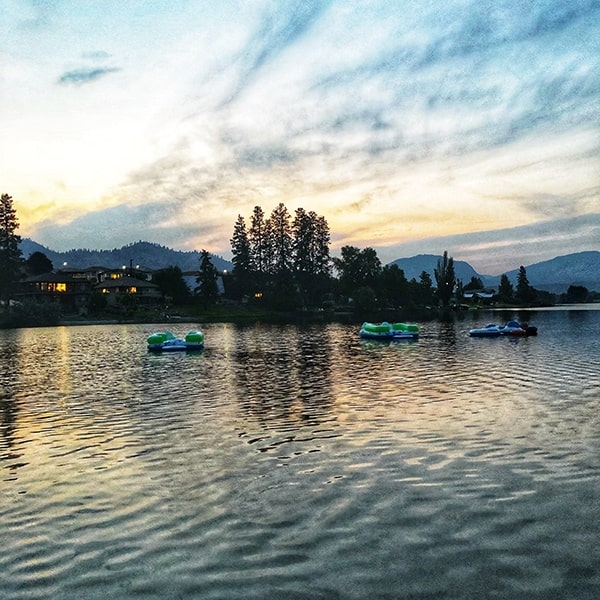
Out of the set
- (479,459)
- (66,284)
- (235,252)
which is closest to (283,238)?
(235,252)

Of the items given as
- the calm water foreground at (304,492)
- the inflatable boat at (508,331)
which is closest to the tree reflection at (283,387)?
the calm water foreground at (304,492)

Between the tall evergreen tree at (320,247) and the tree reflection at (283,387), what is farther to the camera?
the tall evergreen tree at (320,247)

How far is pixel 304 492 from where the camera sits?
1505cm

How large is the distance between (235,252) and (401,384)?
15715 centimetres

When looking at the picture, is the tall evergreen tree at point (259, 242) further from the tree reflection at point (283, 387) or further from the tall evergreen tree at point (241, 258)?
the tree reflection at point (283, 387)

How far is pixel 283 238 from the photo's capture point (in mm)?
192375

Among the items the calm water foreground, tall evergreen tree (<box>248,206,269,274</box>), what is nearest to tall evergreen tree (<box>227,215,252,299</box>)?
tall evergreen tree (<box>248,206,269,274</box>)

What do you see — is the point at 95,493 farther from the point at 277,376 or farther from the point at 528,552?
the point at 277,376

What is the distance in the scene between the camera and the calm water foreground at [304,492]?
33.9 ft

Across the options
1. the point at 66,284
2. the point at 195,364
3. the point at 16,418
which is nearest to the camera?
the point at 16,418

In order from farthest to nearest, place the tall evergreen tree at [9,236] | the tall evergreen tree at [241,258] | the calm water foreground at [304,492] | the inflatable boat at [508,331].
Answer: the tall evergreen tree at [241,258], the tall evergreen tree at [9,236], the inflatable boat at [508,331], the calm water foreground at [304,492]

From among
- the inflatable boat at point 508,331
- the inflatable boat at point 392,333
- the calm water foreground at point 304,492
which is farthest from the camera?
the inflatable boat at point 508,331

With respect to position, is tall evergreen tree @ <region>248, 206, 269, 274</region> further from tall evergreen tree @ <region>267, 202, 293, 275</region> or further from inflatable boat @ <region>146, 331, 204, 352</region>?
inflatable boat @ <region>146, 331, 204, 352</region>

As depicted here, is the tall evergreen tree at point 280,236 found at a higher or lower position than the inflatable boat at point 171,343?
higher
